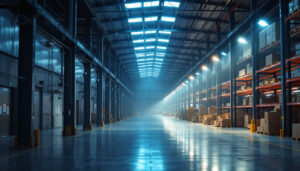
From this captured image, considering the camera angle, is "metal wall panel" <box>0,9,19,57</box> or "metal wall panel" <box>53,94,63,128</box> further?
"metal wall panel" <box>53,94,63,128</box>

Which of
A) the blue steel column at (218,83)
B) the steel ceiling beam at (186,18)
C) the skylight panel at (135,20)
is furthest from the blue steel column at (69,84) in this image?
the blue steel column at (218,83)

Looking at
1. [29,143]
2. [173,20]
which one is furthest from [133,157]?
[173,20]

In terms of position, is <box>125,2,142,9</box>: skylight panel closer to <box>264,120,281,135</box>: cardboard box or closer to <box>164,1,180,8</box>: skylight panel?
<box>164,1,180,8</box>: skylight panel

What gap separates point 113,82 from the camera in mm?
34312

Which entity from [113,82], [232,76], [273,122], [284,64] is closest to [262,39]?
[284,64]

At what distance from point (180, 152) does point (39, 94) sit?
13646 mm

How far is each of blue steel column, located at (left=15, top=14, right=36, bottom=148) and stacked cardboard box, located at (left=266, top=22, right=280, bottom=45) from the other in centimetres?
1339

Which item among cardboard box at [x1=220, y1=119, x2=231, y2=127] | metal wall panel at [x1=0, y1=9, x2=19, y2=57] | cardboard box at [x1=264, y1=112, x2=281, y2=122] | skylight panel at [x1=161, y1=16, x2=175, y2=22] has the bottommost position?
cardboard box at [x1=220, y1=119, x2=231, y2=127]

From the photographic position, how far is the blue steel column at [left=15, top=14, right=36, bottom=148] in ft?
33.6

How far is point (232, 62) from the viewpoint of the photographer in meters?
22.5

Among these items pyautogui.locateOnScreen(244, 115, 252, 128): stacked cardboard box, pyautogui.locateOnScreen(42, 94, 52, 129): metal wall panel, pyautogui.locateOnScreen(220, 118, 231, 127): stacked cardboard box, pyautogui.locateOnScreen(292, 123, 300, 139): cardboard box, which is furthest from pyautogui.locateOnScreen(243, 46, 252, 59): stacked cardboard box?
pyautogui.locateOnScreen(42, 94, 52, 129): metal wall panel

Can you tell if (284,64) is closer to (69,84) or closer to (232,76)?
(232,76)

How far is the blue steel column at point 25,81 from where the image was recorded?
10242 mm

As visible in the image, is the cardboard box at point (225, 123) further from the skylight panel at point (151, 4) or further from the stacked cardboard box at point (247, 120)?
the skylight panel at point (151, 4)
